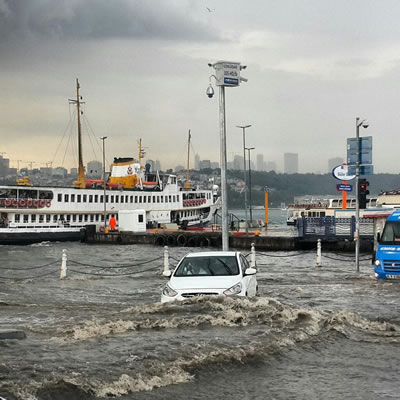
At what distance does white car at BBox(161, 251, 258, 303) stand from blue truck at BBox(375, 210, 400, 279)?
723 cm

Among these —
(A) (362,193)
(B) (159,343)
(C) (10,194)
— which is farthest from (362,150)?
(C) (10,194)

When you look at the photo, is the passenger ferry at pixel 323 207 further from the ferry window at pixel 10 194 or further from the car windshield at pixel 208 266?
the car windshield at pixel 208 266

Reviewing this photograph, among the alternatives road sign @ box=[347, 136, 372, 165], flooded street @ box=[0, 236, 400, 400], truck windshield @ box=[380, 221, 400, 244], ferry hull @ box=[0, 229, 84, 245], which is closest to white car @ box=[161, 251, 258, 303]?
flooded street @ box=[0, 236, 400, 400]

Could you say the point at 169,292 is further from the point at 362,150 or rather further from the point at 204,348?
the point at 362,150

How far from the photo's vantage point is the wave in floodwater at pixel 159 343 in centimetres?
938

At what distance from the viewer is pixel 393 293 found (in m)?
20.8

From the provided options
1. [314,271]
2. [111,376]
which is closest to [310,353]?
[111,376]

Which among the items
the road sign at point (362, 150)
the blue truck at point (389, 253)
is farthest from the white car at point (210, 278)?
the road sign at point (362, 150)

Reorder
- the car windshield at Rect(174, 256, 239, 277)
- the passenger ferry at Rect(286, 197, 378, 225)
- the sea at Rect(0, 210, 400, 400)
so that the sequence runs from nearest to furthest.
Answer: the sea at Rect(0, 210, 400, 400) → the car windshield at Rect(174, 256, 239, 277) → the passenger ferry at Rect(286, 197, 378, 225)

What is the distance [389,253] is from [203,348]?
12950 mm

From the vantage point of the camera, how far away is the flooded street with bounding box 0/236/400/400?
9.38 metres

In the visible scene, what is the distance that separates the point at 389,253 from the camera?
22.8m

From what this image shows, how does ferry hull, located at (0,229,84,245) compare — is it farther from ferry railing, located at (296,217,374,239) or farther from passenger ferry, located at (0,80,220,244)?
ferry railing, located at (296,217,374,239)

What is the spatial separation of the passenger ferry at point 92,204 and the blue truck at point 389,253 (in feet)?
150
